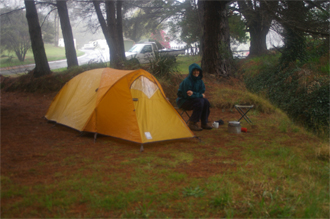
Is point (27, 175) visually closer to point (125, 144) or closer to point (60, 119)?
point (125, 144)

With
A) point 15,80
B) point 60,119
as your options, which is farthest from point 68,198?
point 15,80

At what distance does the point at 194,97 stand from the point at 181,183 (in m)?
3.15

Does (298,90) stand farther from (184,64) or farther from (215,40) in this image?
(184,64)

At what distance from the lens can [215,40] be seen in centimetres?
1289

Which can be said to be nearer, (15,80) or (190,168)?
(190,168)

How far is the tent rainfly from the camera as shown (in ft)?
19.3

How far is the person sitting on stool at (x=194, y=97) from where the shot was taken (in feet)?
22.9

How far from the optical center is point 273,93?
42.3ft

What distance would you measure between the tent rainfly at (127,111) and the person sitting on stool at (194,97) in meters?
0.77

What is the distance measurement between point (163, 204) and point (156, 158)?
1528mm

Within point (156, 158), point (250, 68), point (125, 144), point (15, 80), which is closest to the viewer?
point (156, 158)

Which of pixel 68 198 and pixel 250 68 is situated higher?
pixel 250 68

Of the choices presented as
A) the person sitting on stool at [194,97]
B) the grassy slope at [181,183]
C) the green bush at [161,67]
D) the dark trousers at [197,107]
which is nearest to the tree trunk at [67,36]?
the green bush at [161,67]

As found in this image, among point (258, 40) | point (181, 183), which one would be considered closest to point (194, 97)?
point (181, 183)
